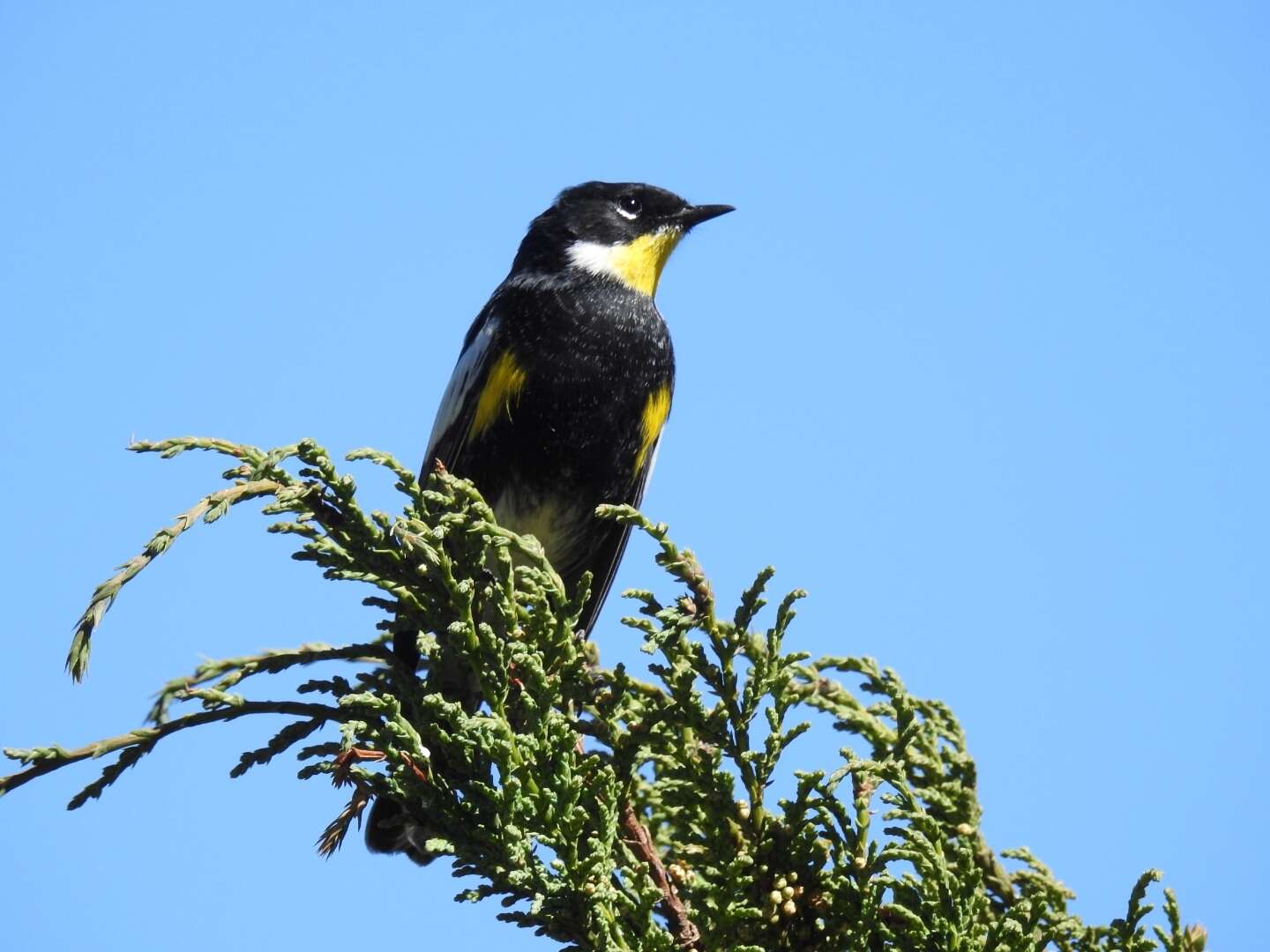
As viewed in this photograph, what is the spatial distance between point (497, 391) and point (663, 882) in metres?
2.13

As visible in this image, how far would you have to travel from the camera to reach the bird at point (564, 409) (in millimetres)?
4367

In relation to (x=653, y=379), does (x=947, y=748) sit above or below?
below

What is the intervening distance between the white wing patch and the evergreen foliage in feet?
4.88

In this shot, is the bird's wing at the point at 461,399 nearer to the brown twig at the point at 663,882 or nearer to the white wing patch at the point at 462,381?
the white wing patch at the point at 462,381

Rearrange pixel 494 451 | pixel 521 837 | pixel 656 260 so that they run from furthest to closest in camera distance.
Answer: pixel 656 260, pixel 494 451, pixel 521 837

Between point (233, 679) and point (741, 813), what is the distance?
1.21 m

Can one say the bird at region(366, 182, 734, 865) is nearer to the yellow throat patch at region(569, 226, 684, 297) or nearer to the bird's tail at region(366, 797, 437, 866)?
the yellow throat patch at region(569, 226, 684, 297)

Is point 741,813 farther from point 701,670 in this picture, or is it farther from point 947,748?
Answer: point 947,748

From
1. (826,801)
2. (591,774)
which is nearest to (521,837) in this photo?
(591,774)

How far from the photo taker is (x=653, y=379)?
4605 mm

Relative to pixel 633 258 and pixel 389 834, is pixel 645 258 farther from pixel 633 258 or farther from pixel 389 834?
pixel 389 834

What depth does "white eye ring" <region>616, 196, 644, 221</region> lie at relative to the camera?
17.9 ft

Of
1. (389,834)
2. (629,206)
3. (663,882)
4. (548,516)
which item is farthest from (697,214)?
(663,882)

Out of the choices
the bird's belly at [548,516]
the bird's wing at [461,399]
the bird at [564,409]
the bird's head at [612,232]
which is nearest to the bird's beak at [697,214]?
the bird's head at [612,232]
